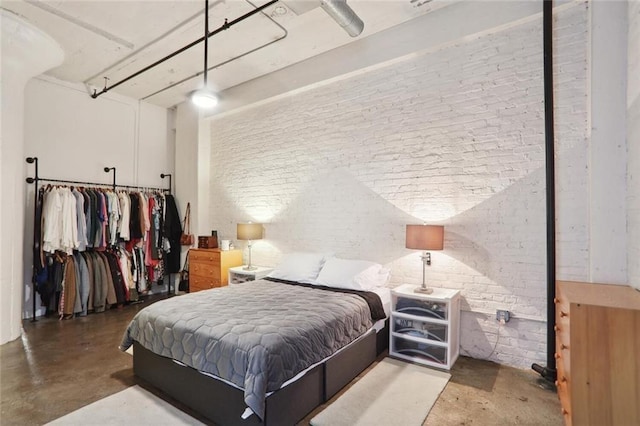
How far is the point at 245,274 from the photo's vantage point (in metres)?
4.32

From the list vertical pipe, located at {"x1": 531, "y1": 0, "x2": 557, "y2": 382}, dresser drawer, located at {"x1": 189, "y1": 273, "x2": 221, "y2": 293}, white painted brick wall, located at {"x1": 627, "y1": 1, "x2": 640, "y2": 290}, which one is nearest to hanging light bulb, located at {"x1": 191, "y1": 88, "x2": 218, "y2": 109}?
dresser drawer, located at {"x1": 189, "y1": 273, "x2": 221, "y2": 293}

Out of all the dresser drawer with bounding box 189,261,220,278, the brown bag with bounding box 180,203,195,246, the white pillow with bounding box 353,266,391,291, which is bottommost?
the dresser drawer with bounding box 189,261,220,278

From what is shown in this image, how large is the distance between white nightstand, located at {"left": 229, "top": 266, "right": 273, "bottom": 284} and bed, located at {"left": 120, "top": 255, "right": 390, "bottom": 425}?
118 cm

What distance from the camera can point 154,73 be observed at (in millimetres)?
4531

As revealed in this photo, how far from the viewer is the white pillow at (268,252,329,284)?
3.70 meters

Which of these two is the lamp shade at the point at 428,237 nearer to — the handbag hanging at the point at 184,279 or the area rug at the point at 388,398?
the area rug at the point at 388,398

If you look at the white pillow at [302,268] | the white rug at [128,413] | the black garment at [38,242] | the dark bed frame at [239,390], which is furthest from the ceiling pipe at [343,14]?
the black garment at [38,242]

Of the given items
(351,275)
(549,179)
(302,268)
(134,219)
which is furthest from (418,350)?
(134,219)

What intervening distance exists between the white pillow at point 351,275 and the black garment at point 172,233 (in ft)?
10.7

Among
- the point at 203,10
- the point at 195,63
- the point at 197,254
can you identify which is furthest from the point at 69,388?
the point at 195,63

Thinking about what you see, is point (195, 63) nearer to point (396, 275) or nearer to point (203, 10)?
point (203, 10)

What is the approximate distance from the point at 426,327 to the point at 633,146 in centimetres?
213

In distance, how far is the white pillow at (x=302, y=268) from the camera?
12.1 ft

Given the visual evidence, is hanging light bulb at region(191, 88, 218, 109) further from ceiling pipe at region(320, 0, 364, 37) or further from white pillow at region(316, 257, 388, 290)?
white pillow at region(316, 257, 388, 290)
